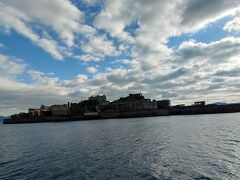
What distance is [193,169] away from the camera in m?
29.4

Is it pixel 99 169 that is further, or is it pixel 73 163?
pixel 73 163

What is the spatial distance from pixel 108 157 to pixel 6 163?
539 inches

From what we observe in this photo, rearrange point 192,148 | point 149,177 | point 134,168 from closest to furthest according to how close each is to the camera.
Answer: point 149,177 < point 134,168 < point 192,148

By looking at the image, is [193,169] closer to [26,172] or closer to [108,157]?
[108,157]

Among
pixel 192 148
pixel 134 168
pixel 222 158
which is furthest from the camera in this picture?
pixel 192 148

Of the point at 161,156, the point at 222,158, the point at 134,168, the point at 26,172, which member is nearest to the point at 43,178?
the point at 26,172

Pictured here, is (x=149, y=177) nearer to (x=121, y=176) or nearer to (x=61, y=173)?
(x=121, y=176)

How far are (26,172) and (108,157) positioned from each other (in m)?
10.8

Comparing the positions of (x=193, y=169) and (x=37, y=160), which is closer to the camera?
(x=193, y=169)

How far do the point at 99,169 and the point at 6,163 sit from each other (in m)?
15.2

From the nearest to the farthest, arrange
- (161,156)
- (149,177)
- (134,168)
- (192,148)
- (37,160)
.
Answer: (149,177), (134,168), (161,156), (37,160), (192,148)

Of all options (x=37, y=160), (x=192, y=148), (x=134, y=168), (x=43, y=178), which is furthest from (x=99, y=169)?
(x=192, y=148)

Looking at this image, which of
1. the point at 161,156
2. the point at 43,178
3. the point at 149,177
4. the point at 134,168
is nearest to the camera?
the point at 149,177

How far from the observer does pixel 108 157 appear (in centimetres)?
3838
